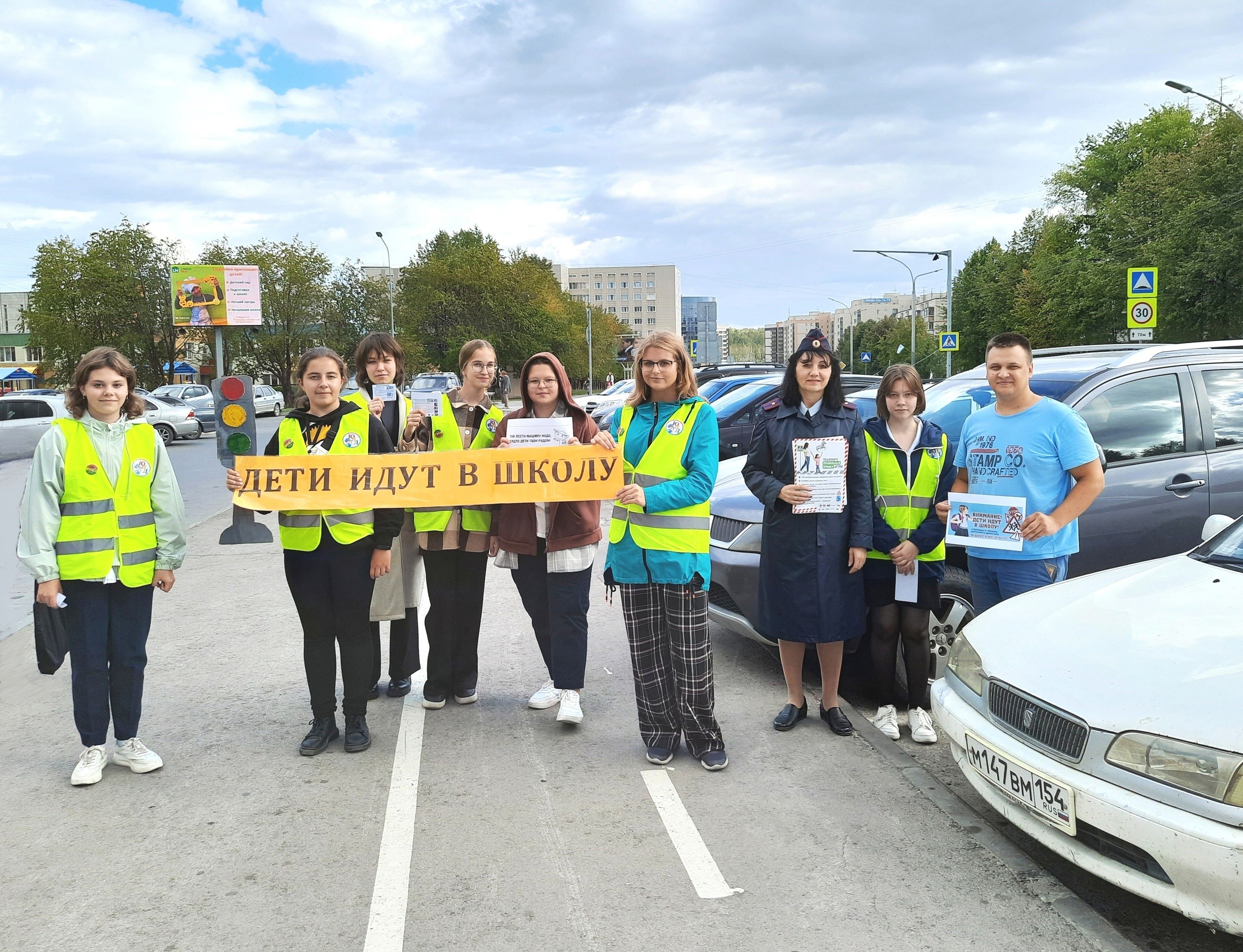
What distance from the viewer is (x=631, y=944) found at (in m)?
3.04

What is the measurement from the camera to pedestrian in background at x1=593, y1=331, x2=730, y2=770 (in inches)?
172

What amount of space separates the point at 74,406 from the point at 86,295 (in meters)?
50.9

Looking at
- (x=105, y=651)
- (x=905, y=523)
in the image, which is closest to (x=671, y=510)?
(x=905, y=523)

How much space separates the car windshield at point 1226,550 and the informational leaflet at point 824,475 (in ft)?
4.85

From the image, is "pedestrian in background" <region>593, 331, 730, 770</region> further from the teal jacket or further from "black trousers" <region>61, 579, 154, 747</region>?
"black trousers" <region>61, 579, 154, 747</region>

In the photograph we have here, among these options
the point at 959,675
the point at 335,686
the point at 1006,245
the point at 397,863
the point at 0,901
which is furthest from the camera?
the point at 1006,245

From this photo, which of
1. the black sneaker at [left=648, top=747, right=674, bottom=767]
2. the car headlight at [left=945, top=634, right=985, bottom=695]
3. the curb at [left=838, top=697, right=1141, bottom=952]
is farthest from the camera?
the black sneaker at [left=648, top=747, right=674, bottom=767]

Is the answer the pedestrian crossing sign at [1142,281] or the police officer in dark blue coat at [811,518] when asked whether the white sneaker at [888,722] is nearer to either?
the police officer in dark blue coat at [811,518]

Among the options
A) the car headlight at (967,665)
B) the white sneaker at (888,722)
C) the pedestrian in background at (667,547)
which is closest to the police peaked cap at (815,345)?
the pedestrian in background at (667,547)

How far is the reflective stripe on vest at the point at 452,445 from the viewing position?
199 inches

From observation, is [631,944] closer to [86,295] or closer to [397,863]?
[397,863]

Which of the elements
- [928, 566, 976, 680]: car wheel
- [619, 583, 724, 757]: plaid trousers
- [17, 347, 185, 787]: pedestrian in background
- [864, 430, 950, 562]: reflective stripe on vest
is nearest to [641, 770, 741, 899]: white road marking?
[619, 583, 724, 757]: plaid trousers

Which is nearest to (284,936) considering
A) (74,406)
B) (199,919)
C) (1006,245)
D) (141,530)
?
(199,919)

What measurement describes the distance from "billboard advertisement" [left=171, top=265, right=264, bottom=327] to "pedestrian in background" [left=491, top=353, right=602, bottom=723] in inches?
772
